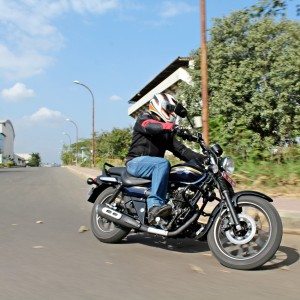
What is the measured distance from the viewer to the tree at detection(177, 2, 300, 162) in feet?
93.7

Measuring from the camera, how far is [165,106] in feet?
18.7

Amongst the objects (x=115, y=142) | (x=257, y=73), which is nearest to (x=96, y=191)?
(x=257, y=73)

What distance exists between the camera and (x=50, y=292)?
414 centimetres

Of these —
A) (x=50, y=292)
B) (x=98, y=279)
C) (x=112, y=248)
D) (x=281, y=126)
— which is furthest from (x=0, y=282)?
(x=281, y=126)

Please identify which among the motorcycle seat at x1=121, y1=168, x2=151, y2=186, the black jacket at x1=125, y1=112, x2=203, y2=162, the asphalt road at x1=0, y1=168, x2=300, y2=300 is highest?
the black jacket at x1=125, y1=112, x2=203, y2=162

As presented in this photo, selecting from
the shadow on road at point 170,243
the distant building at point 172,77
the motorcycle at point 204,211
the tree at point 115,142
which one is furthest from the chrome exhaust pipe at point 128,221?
the tree at point 115,142

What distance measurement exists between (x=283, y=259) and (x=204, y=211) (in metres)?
1.01

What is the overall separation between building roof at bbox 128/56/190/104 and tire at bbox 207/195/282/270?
1690 inches

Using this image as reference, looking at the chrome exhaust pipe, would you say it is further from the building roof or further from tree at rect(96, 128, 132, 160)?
tree at rect(96, 128, 132, 160)

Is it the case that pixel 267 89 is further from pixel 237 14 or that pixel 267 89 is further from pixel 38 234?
pixel 38 234

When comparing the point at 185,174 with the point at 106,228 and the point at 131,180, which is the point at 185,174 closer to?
the point at 131,180

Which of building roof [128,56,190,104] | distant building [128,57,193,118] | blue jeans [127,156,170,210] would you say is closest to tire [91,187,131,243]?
blue jeans [127,156,170,210]

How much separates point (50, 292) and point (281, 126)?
2679cm

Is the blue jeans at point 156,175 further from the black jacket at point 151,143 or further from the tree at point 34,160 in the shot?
the tree at point 34,160
